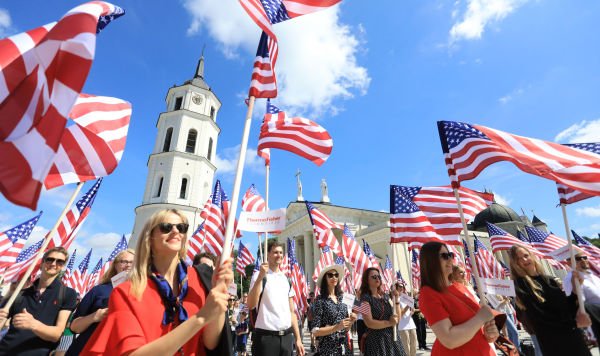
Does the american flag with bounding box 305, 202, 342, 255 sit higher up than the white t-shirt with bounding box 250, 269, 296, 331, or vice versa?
the american flag with bounding box 305, 202, 342, 255

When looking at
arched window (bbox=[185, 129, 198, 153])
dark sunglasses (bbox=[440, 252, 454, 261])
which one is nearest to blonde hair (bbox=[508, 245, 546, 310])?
dark sunglasses (bbox=[440, 252, 454, 261])

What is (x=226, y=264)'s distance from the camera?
5.37ft

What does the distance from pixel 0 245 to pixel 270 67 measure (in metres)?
10.3

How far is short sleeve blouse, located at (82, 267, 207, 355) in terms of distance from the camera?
138 centimetres

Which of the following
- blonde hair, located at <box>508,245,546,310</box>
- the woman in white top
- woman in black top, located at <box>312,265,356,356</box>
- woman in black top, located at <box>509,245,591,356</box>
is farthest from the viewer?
the woman in white top

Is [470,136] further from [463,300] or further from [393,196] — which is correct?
[393,196]

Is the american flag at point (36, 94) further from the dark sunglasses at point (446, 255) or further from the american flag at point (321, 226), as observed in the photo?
the american flag at point (321, 226)

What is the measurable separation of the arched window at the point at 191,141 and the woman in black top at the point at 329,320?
31.7 meters

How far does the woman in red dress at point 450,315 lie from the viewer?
2.29 metres

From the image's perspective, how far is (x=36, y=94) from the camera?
72.1 inches

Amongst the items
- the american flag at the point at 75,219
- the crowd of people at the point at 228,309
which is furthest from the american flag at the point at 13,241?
the crowd of people at the point at 228,309

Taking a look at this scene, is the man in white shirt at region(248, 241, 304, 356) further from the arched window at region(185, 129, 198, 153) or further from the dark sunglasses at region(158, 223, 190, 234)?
the arched window at region(185, 129, 198, 153)

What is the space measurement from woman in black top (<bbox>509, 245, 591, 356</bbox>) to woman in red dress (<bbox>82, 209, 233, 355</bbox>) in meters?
3.74

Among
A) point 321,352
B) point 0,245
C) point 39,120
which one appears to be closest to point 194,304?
point 39,120
